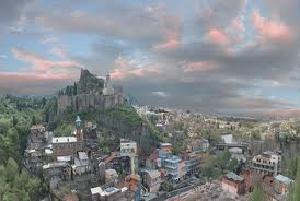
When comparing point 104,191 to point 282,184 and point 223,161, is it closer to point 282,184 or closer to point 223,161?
point 282,184

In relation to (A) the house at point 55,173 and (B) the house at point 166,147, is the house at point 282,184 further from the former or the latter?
(A) the house at point 55,173

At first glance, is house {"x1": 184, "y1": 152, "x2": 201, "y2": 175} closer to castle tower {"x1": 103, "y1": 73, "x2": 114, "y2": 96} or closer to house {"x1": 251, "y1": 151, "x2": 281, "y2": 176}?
house {"x1": 251, "y1": 151, "x2": 281, "y2": 176}

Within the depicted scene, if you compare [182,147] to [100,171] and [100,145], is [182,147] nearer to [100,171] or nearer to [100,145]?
[100,145]

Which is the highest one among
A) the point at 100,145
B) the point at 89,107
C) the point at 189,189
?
the point at 89,107

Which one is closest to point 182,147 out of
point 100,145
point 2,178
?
point 100,145

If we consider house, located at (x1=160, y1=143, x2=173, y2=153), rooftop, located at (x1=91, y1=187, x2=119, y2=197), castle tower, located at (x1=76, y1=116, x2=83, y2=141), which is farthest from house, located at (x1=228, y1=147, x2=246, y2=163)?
rooftop, located at (x1=91, y1=187, x2=119, y2=197)

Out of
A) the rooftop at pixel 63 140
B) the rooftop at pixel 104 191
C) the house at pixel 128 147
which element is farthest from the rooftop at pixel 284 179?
the rooftop at pixel 63 140
